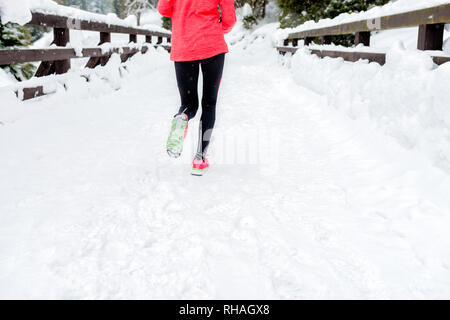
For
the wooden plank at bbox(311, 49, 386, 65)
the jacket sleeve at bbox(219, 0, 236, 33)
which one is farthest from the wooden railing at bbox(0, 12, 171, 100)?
the wooden plank at bbox(311, 49, 386, 65)

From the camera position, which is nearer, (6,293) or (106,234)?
(6,293)

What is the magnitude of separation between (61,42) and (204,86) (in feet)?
10.6

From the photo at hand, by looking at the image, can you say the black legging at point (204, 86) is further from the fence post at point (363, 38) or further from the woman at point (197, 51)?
the fence post at point (363, 38)

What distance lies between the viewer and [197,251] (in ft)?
6.60

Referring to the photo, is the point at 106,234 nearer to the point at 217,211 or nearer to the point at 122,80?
the point at 217,211

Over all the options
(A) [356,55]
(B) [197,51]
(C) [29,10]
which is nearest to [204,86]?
(B) [197,51]

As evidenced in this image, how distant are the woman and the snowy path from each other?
16.1 inches

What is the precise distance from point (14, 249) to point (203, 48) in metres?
2.08

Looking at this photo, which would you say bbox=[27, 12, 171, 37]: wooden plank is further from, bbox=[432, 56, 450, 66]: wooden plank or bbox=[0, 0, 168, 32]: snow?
bbox=[432, 56, 450, 66]: wooden plank

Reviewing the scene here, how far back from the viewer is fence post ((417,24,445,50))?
305 centimetres

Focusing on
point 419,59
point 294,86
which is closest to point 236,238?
point 419,59

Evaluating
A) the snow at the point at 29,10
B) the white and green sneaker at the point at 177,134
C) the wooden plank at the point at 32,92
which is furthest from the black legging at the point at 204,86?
the wooden plank at the point at 32,92

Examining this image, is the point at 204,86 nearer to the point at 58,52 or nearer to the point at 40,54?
the point at 40,54

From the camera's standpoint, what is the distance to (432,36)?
309 centimetres
